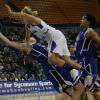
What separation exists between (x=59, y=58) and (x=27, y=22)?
842 mm

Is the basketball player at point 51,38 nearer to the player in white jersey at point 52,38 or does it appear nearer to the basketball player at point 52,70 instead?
the player in white jersey at point 52,38

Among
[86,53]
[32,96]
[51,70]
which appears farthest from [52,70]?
→ [32,96]

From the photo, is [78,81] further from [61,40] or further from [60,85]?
[61,40]

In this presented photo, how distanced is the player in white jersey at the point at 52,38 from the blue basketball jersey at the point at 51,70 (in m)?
0.19

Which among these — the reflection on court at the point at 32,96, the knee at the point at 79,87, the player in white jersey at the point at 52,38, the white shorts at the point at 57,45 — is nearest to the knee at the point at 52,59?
the player in white jersey at the point at 52,38

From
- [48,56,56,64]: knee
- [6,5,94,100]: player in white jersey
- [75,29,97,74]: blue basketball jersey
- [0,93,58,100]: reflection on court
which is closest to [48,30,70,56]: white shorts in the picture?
[6,5,94,100]: player in white jersey

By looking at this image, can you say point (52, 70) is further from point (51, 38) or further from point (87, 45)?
point (87, 45)

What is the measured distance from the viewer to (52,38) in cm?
669

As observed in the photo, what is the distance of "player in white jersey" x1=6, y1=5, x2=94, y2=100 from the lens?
650 centimetres

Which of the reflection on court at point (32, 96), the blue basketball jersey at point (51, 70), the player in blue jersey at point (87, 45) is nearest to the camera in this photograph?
the blue basketball jersey at point (51, 70)

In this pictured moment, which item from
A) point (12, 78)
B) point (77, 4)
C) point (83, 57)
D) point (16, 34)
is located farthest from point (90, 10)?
point (83, 57)

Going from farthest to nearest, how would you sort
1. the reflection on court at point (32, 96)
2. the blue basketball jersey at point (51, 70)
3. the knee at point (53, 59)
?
the reflection on court at point (32, 96) → the blue basketball jersey at point (51, 70) → the knee at point (53, 59)

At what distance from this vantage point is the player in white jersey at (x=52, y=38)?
6496 mm

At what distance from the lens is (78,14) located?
74.9 ft
